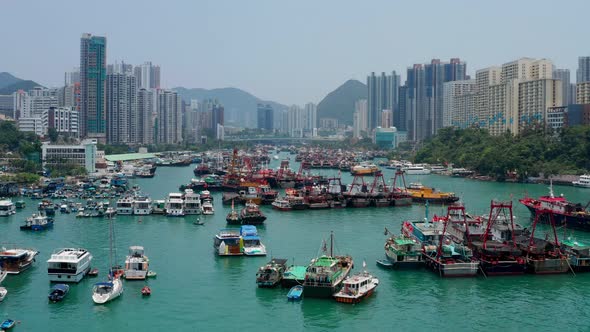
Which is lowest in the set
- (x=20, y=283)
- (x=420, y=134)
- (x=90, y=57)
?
(x=20, y=283)

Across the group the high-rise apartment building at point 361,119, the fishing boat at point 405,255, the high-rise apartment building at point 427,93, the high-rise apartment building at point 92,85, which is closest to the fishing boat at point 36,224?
the fishing boat at point 405,255

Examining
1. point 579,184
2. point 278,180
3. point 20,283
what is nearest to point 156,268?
point 20,283

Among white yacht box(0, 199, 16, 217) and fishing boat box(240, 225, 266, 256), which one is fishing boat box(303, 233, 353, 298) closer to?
fishing boat box(240, 225, 266, 256)

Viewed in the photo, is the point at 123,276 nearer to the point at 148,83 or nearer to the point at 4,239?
the point at 4,239

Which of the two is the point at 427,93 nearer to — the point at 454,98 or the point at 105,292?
the point at 454,98

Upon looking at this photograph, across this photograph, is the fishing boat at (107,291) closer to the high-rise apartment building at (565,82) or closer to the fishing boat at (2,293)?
the fishing boat at (2,293)

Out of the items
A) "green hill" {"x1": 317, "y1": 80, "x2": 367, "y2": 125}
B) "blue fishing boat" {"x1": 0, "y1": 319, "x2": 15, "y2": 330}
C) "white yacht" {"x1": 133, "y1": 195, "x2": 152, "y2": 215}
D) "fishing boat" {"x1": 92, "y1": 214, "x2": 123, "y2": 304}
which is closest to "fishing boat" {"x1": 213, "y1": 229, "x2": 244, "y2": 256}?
"fishing boat" {"x1": 92, "y1": 214, "x2": 123, "y2": 304}
